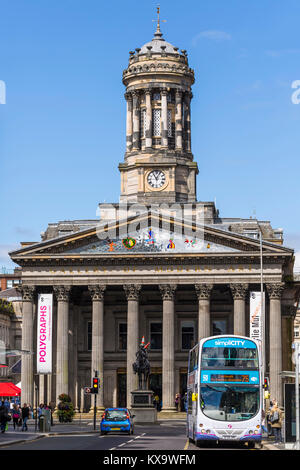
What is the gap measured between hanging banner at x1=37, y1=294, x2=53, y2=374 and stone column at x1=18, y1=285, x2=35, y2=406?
1.41 metres

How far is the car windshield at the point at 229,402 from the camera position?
148 ft

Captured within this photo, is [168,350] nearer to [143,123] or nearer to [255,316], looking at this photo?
[255,316]

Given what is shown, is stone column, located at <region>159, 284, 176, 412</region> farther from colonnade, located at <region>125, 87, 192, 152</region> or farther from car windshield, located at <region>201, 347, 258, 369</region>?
car windshield, located at <region>201, 347, 258, 369</region>

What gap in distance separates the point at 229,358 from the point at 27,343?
45.5 m

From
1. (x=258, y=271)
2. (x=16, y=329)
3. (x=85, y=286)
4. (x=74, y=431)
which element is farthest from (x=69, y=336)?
(x=16, y=329)

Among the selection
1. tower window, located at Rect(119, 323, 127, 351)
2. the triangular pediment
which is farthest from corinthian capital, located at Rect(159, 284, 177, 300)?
tower window, located at Rect(119, 323, 127, 351)

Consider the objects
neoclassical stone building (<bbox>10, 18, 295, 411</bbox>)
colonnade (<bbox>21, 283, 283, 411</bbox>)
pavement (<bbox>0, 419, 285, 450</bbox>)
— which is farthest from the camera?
neoclassical stone building (<bbox>10, 18, 295, 411</bbox>)

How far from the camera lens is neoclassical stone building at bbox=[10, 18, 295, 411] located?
88.0 meters

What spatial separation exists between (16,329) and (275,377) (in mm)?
58610

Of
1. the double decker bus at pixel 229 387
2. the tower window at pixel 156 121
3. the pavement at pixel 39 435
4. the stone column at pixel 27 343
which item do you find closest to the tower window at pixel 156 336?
the stone column at pixel 27 343

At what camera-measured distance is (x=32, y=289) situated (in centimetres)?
8981

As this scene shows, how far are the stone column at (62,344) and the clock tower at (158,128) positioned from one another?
13.3 m

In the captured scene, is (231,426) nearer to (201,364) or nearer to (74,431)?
(201,364)

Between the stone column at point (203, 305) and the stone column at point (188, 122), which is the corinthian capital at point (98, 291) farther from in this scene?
the stone column at point (188, 122)
